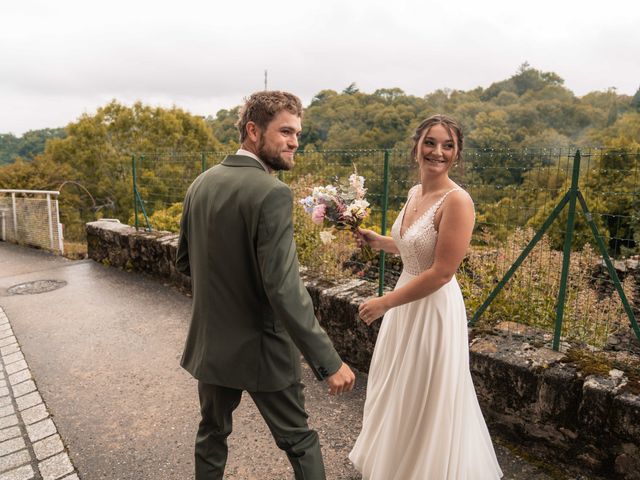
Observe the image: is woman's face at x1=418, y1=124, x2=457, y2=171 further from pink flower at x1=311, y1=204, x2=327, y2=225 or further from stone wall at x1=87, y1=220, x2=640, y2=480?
stone wall at x1=87, y1=220, x2=640, y2=480

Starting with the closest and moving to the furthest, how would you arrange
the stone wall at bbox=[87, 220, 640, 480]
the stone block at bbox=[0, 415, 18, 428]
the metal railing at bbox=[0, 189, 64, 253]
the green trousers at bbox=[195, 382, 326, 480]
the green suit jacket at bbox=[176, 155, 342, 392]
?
the green suit jacket at bbox=[176, 155, 342, 392], the green trousers at bbox=[195, 382, 326, 480], the stone wall at bbox=[87, 220, 640, 480], the stone block at bbox=[0, 415, 18, 428], the metal railing at bbox=[0, 189, 64, 253]

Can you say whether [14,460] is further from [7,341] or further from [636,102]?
[636,102]

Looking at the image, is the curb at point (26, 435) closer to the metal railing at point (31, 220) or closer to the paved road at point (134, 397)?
the paved road at point (134, 397)

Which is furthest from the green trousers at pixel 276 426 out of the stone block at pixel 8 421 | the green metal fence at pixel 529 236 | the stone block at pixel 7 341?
the stone block at pixel 7 341

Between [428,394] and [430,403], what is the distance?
0.17 ft

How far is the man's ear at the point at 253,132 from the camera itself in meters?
2.13

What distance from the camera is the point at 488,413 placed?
3.41 m

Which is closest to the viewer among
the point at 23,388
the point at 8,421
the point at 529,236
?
the point at 8,421

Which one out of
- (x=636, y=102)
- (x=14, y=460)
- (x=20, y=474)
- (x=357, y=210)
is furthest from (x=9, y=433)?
(x=636, y=102)

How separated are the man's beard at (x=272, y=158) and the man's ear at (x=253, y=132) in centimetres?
3

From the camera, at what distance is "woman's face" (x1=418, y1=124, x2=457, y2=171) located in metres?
2.48

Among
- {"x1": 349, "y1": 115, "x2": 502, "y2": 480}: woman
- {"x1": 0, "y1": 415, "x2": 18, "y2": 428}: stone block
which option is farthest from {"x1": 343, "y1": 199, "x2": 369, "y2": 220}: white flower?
{"x1": 0, "y1": 415, "x2": 18, "y2": 428}: stone block

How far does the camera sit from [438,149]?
8.14ft

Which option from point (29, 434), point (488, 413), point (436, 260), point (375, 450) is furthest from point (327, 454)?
point (29, 434)
